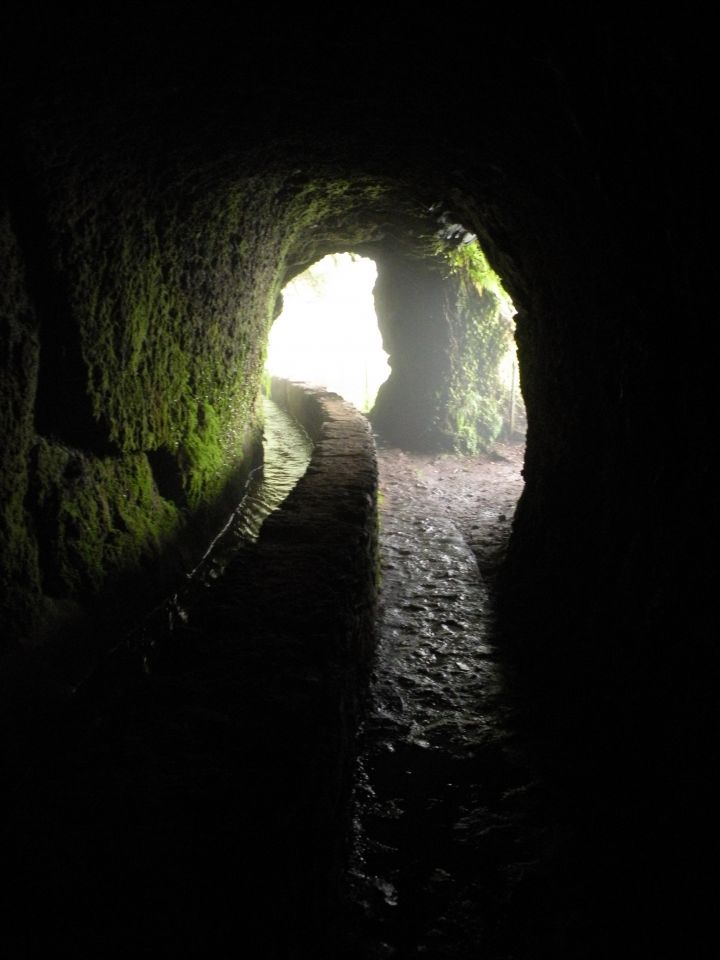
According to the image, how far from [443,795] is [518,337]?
13.2 ft

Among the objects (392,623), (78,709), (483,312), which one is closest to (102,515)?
(78,709)

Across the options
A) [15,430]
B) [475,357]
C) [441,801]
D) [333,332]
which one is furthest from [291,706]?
[333,332]

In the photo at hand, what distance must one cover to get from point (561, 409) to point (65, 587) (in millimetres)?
3466

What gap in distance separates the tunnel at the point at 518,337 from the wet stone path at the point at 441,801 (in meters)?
0.17

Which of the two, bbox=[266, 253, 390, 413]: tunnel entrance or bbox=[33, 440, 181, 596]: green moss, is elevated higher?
bbox=[266, 253, 390, 413]: tunnel entrance

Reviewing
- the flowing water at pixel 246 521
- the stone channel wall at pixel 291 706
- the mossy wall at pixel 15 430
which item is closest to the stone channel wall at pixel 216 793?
the stone channel wall at pixel 291 706

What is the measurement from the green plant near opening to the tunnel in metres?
5.69

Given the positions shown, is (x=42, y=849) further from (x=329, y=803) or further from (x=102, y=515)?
(x=102, y=515)

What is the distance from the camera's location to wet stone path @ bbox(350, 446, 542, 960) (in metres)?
2.15

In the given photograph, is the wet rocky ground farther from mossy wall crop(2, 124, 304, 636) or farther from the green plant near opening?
the green plant near opening

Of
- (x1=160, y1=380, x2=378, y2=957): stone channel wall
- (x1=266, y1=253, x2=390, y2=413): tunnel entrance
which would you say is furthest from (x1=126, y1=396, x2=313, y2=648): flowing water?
(x1=266, y1=253, x2=390, y2=413): tunnel entrance

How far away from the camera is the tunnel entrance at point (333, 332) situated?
24.0 metres

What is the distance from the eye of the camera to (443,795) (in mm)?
2770

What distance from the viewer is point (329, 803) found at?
82.7 inches
